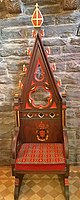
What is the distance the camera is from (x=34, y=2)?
244cm

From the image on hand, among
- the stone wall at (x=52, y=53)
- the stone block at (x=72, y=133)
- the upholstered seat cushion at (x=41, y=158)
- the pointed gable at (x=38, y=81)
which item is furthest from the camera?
the stone block at (x=72, y=133)

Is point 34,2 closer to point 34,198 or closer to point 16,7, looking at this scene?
point 16,7

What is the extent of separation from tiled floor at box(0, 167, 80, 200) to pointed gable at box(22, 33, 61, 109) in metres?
0.86

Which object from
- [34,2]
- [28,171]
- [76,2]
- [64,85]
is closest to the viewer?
[28,171]

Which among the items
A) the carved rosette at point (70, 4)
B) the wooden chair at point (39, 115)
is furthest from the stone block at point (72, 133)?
the carved rosette at point (70, 4)

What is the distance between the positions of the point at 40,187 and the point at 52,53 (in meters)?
1.55

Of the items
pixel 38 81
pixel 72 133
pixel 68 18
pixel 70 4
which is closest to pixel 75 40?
pixel 68 18

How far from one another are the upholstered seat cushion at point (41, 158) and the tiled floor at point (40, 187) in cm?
37

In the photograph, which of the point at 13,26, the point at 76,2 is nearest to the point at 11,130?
the point at 13,26

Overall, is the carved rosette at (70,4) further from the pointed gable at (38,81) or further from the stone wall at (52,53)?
the pointed gable at (38,81)

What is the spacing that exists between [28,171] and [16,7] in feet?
5.73

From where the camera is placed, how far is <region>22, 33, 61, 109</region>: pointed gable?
2.34m

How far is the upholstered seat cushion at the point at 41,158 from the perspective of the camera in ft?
6.60

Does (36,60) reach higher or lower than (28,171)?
higher
